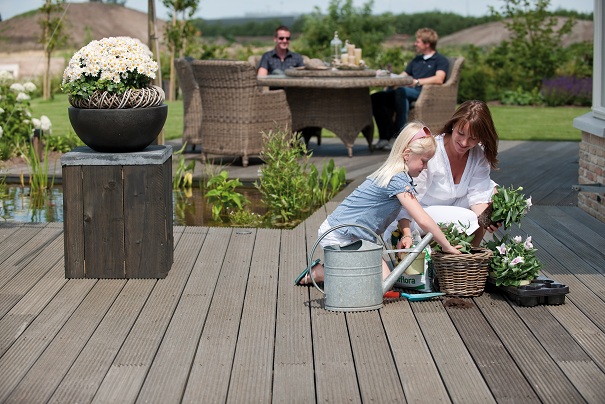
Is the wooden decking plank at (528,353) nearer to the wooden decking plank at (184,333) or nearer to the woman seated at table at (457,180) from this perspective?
the woman seated at table at (457,180)

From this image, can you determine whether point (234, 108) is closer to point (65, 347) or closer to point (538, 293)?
point (538, 293)

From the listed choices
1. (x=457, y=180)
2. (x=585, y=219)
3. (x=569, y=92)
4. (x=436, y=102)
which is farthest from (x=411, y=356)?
(x=569, y=92)

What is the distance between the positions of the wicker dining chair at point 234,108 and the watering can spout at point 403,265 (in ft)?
A: 15.3

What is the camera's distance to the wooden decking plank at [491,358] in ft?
11.3

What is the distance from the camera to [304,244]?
5992 mm

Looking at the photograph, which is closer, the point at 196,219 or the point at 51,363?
the point at 51,363

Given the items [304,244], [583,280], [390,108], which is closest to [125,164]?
[304,244]

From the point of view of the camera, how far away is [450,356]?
3.88 m

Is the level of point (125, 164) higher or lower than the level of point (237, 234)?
higher

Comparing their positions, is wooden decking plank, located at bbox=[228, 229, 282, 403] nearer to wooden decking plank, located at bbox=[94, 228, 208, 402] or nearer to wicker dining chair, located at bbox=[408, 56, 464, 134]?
wooden decking plank, located at bbox=[94, 228, 208, 402]

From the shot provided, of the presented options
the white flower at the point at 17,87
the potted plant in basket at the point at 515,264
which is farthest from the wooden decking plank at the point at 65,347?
the white flower at the point at 17,87

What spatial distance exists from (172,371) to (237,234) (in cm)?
265

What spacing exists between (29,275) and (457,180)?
228cm

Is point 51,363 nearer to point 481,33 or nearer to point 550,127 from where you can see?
point 550,127
